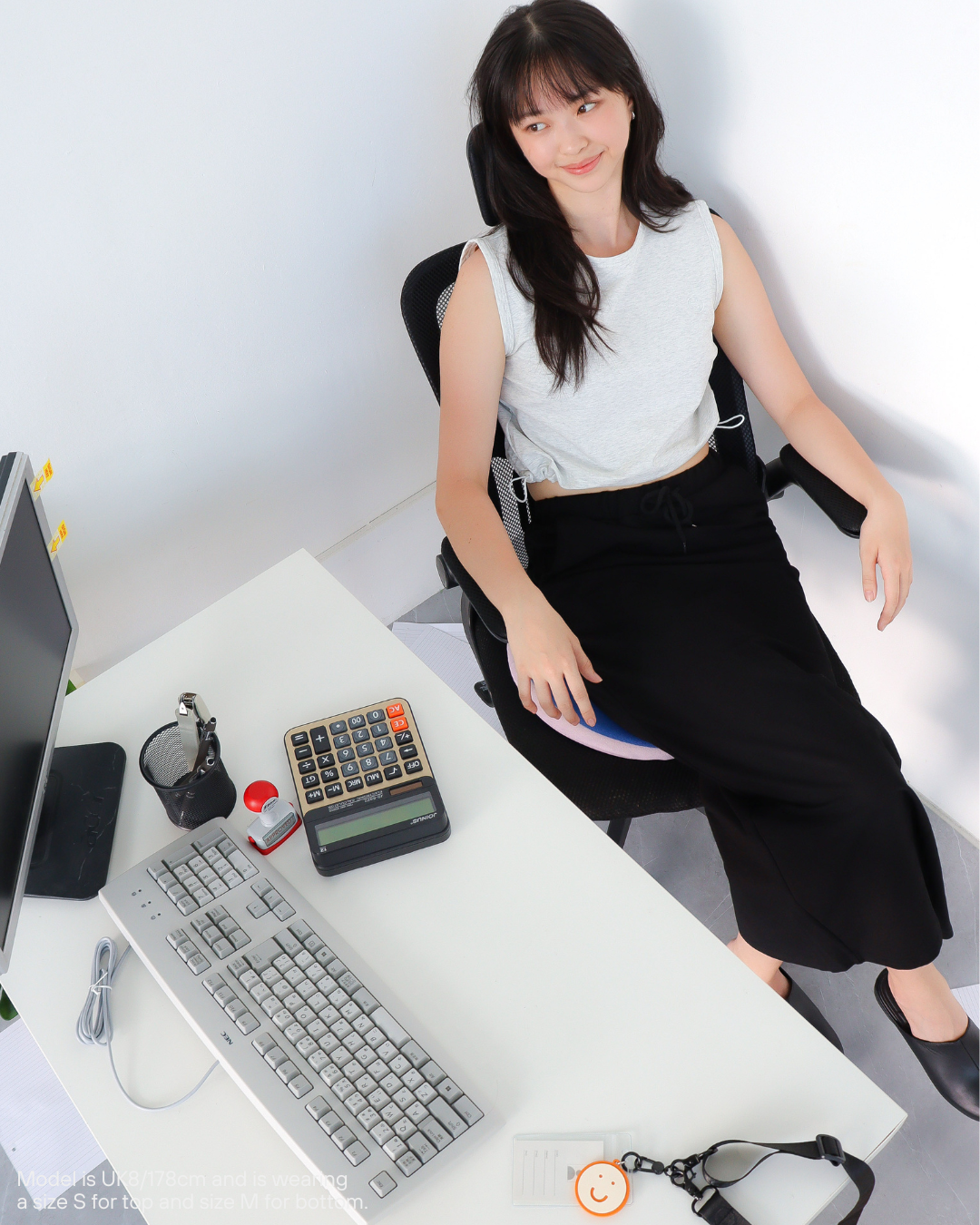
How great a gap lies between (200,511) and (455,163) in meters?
0.74

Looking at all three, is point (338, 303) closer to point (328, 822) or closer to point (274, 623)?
point (274, 623)

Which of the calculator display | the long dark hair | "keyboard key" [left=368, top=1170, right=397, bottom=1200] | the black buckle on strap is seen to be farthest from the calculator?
the long dark hair

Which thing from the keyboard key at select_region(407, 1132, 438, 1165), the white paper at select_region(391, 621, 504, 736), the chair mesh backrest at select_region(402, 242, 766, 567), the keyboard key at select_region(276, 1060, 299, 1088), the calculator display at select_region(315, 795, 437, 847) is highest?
the chair mesh backrest at select_region(402, 242, 766, 567)

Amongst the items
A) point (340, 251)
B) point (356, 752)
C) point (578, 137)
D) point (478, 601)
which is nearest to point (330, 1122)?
point (356, 752)

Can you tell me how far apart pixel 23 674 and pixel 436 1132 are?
610 mm

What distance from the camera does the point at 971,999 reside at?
1.53 m

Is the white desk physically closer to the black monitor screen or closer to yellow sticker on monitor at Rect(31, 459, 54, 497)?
the black monitor screen

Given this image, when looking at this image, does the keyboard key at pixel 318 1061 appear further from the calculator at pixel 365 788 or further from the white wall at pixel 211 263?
the white wall at pixel 211 263

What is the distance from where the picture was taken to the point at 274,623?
49.5 inches

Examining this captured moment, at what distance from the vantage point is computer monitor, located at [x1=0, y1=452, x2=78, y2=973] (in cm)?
95

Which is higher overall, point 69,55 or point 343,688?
point 69,55

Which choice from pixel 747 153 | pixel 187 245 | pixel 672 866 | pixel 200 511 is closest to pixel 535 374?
pixel 747 153

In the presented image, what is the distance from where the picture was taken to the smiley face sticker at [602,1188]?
2.66ft

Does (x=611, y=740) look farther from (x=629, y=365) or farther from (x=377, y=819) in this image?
(x=629, y=365)
